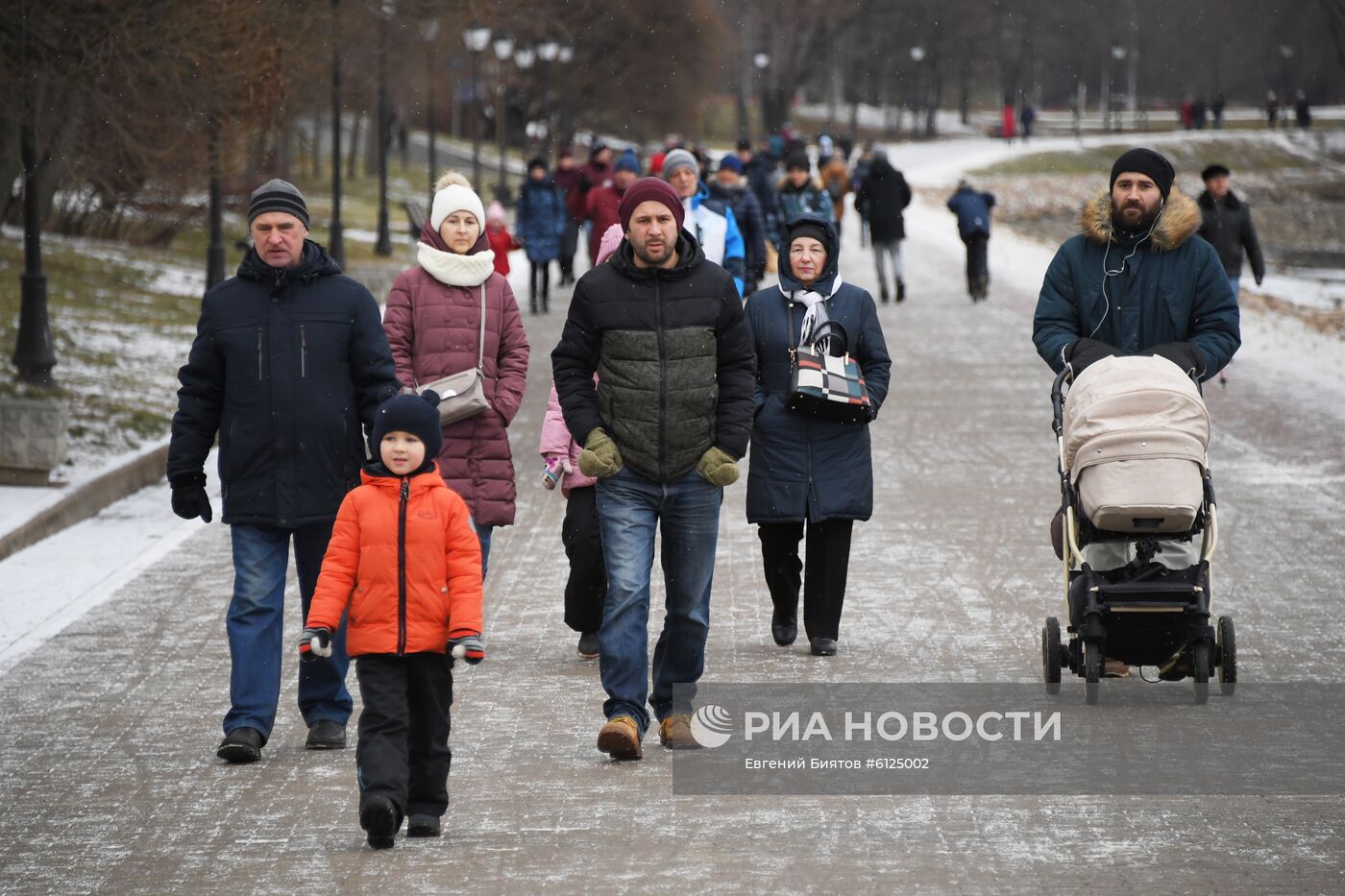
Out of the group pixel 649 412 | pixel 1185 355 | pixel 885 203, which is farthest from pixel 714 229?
pixel 885 203

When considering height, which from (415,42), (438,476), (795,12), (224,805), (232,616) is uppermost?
(795,12)

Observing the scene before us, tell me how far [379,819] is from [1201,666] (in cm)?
315

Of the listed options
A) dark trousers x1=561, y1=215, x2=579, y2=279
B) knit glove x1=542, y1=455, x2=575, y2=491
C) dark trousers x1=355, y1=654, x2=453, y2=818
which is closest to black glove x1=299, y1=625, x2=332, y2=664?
dark trousers x1=355, y1=654, x2=453, y2=818

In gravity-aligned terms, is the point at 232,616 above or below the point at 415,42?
below

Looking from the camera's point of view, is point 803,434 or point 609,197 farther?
point 609,197

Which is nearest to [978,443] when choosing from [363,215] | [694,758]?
[694,758]

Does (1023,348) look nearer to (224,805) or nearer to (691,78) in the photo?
(224,805)

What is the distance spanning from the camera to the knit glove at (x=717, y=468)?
683 centimetres

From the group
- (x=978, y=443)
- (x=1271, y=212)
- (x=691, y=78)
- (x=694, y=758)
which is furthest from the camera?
(x=691, y=78)

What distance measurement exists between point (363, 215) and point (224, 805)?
37.1 metres

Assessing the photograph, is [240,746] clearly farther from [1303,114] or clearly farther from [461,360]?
[1303,114]

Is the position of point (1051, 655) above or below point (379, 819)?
above

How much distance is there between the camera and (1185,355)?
7.57 metres

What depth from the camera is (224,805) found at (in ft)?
21.2
